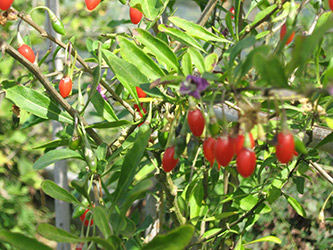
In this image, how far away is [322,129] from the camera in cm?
86

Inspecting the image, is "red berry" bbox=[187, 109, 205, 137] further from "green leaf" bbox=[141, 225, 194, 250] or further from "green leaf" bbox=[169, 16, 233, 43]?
"green leaf" bbox=[169, 16, 233, 43]

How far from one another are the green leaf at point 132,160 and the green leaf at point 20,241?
0.14m

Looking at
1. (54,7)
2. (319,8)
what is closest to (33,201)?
(54,7)

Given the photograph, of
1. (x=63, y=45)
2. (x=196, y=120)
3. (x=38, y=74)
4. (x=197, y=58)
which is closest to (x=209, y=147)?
(x=196, y=120)

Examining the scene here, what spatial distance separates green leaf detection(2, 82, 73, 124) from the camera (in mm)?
853

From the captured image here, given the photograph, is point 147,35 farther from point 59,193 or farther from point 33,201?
point 33,201

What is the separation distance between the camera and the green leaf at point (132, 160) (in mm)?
661

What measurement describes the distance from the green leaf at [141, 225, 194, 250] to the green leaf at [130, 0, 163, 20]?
1.68ft

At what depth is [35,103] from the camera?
34.2 inches

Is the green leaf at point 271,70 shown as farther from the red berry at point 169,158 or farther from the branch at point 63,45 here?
the branch at point 63,45

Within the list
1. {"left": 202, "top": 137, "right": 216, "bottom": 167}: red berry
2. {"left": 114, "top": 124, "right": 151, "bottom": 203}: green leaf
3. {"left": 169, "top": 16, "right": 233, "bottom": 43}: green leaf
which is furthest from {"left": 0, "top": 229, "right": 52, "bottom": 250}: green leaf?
{"left": 169, "top": 16, "right": 233, "bottom": 43}: green leaf

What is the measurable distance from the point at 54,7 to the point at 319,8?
1040mm

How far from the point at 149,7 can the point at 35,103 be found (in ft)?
1.02

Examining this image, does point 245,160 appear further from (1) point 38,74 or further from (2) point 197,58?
(1) point 38,74
